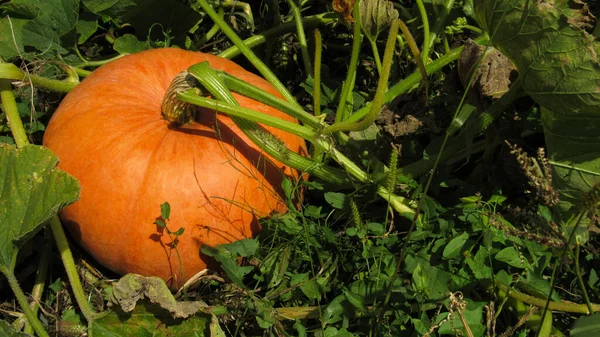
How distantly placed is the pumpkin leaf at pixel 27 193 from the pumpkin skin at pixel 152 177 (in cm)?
12

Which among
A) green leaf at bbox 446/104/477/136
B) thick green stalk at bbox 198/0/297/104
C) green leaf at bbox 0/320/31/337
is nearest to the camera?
green leaf at bbox 0/320/31/337

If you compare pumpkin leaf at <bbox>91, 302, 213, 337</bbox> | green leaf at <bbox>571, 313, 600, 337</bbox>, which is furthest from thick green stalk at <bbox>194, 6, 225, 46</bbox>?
green leaf at <bbox>571, 313, 600, 337</bbox>

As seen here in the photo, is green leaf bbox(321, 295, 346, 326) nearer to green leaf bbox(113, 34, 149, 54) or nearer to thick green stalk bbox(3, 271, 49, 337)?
thick green stalk bbox(3, 271, 49, 337)

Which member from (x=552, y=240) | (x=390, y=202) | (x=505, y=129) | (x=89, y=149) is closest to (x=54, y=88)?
(x=89, y=149)

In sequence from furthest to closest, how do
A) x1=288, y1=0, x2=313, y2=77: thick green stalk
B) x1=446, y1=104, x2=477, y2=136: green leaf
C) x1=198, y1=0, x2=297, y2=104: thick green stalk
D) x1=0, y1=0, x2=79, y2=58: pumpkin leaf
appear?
x1=288, y1=0, x2=313, y2=77: thick green stalk → x1=0, y1=0, x2=79, y2=58: pumpkin leaf → x1=198, y1=0, x2=297, y2=104: thick green stalk → x1=446, y1=104, x2=477, y2=136: green leaf

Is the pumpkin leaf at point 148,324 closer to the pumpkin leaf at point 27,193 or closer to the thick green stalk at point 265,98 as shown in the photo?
the pumpkin leaf at point 27,193

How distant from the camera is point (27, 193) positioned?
1.89 metres

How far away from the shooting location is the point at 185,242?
78.4 inches

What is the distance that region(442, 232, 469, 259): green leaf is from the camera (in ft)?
5.78

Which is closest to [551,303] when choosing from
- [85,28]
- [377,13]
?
[377,13]

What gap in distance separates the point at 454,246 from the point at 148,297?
30.7 inches

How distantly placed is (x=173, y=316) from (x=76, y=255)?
0.53 m

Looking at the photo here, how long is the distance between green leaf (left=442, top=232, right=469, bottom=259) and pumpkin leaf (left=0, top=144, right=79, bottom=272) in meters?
0.92

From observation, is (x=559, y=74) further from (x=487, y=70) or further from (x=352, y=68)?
(x=352, y=68)
